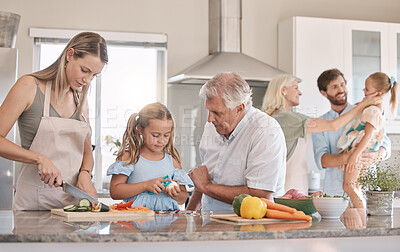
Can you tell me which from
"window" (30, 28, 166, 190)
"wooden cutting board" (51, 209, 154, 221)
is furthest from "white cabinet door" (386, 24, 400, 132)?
"wooden cutting board" (51, 209, 154, 221)

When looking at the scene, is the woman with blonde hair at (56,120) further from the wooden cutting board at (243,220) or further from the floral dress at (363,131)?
the floral dress at (363,131)

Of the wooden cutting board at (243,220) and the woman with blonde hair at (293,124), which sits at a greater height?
A: the woman with blonde hair at (293,124)

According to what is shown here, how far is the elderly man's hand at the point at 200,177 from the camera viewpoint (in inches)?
90.2

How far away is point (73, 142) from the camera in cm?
216

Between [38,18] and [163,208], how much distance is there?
2.54 meters

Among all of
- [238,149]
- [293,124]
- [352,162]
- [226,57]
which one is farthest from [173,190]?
[226,57]

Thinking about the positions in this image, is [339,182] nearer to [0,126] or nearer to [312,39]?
[312,39]

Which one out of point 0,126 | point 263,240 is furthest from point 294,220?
point 0,126

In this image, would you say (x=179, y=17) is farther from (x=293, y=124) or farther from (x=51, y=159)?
(x=51, y=159)

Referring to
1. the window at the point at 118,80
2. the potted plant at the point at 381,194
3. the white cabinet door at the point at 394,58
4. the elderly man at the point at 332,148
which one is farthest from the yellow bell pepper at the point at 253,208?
the white cabinet door at the point at 394,58

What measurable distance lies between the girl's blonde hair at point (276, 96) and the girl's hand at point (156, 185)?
1.23 meters

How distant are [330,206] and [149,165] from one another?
83 centimetres

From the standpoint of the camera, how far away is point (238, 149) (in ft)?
7.52

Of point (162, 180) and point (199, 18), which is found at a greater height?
point (199, 18)
